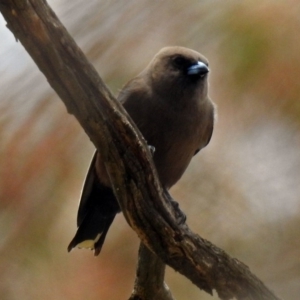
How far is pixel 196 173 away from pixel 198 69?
0.43 m

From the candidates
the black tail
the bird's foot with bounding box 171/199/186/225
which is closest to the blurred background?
the black tail

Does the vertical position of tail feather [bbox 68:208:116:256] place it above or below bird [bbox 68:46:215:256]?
below

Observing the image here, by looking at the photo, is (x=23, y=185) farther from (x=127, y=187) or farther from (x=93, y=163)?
(x=127, y=187)

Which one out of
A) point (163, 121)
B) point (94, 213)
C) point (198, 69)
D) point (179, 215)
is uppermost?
point (198, 69)

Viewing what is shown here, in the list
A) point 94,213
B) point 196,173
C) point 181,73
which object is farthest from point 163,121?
point 94,213

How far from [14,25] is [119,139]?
38 centimetres

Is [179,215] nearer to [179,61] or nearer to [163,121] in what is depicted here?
[163,121]

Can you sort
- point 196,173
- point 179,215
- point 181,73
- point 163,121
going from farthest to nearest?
point 196,173 < point 181,73 < point 163,121 < point 179,215

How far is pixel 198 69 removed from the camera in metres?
2.07

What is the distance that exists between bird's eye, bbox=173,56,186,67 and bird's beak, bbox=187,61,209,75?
39 mm

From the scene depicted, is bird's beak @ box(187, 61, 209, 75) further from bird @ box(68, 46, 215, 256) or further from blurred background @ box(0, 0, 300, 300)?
blurred background @ box(0, 0, 300, 300)

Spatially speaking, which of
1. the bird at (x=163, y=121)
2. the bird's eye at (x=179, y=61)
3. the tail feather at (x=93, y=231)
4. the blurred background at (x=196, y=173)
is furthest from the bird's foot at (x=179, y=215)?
the bird's eye at (x=179, y=61)

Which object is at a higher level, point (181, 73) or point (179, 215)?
point (181, 73)

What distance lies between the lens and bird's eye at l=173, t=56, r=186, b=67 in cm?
213
